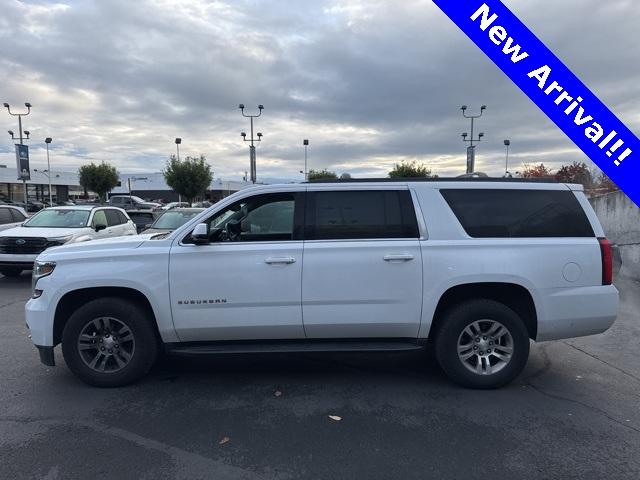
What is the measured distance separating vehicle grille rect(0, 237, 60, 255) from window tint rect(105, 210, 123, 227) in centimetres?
261

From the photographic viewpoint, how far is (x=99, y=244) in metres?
4.62

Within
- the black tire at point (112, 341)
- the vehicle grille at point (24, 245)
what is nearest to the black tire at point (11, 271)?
the vehicle grille at point (24, 245)

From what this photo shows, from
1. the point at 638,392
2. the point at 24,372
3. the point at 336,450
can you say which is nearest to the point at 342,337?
the point at 336,450

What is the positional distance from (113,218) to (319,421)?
1125 cm

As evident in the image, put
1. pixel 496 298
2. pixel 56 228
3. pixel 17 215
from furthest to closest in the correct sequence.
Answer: pixel 17 215 < pixel 56 228 < pixel 496 298

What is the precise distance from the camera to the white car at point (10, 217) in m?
13.1

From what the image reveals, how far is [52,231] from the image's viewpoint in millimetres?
10828

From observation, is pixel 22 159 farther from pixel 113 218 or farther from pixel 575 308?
pixel 575 308

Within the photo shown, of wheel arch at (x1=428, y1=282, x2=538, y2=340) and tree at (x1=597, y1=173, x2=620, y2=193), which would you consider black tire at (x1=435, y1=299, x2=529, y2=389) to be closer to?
wheel arch at (x1=428, y1=282, x2=538, y2=340)

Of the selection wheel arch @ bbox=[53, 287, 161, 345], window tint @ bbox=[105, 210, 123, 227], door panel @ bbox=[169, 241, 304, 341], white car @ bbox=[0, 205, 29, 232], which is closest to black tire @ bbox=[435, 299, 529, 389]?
door panel @ bbox=[169, 241, 304, 341]

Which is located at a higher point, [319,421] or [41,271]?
[41,271]

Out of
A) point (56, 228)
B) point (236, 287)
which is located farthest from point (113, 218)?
point (236, 287)

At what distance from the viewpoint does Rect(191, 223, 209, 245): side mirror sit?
4234mm

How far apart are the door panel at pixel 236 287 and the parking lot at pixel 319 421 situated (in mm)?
689
